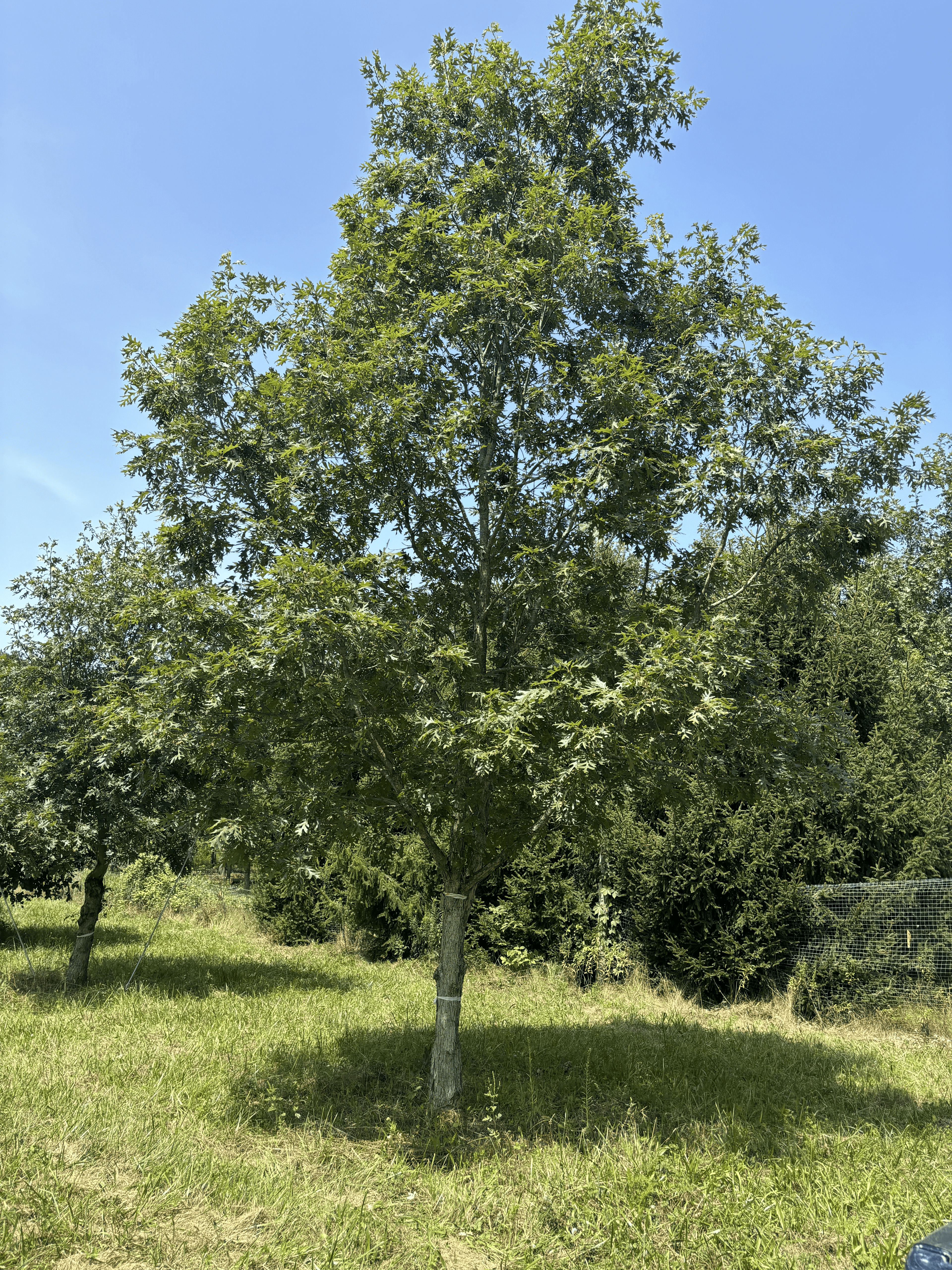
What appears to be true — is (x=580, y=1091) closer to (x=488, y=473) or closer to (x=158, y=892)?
(x=488, y=473)

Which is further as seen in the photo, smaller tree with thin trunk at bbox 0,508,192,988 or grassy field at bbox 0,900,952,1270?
smaller tree with thin trunk at bbox 0,508,192,988

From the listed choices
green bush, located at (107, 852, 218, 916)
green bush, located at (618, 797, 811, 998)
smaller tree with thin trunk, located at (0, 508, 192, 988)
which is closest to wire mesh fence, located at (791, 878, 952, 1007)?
green bush, located at (618, 797, 811, 998)

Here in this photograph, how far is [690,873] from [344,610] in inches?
363

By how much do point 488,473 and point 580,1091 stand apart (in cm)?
627

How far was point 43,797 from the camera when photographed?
38.3 feet

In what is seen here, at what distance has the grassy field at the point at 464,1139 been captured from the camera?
4.97 meters

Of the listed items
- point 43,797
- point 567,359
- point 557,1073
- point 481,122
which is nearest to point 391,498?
point 567,359

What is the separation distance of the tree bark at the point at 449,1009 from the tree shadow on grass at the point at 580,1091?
0.22 m

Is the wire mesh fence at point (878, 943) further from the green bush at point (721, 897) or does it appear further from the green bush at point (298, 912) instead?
the green bush at point (298, 912)

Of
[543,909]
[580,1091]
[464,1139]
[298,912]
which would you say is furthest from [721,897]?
[298,912]

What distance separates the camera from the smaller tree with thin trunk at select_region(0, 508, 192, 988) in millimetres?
11320

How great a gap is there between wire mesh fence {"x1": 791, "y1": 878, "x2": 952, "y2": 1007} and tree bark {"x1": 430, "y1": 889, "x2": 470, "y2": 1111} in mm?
7020

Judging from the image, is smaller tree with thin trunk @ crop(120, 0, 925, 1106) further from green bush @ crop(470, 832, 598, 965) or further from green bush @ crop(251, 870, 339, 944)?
green bush @ crop(251, 870, 339, 944)

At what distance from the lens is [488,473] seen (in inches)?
300
